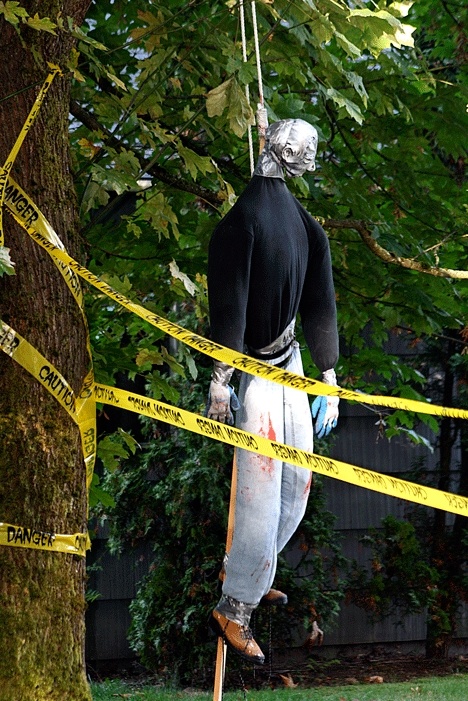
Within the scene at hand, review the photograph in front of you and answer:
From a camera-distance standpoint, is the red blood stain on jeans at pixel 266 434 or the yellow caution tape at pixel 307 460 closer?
the yellow caution tape at pixel 307 460

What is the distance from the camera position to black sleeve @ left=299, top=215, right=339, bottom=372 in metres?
3.48

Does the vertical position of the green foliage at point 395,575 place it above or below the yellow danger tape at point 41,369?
below

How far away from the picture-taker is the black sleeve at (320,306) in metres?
3.48

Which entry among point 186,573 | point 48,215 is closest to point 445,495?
point 48,215

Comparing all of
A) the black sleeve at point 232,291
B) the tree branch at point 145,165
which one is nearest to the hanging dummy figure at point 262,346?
the black sleeve at point 232,291

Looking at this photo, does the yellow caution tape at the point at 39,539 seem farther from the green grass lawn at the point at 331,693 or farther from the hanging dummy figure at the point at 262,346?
the green grass lawn at the point at 331,693

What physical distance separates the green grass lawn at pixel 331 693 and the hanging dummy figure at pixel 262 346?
3.14 metres

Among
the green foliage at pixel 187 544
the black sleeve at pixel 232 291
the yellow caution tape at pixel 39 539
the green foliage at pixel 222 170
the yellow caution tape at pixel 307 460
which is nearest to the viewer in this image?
the yellow caution tape at pixel 307 460

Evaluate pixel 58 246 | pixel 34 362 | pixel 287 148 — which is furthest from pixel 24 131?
pixel 287 148

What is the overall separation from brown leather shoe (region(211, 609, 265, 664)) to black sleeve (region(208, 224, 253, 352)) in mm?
904

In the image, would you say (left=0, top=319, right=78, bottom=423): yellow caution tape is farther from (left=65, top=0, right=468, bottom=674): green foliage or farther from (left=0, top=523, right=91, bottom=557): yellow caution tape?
(left=65, top=0, right=468, bottom=674): green foliage

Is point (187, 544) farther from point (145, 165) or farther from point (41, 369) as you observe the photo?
point (41, 369)

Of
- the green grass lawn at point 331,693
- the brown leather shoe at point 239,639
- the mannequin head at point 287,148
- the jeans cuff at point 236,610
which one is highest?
the mannequin head at point 287,148

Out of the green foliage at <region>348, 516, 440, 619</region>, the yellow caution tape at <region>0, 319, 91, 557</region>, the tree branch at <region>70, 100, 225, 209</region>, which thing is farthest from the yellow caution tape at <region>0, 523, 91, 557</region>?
the green foliage at <region>348, 516, 440, 619</region>
